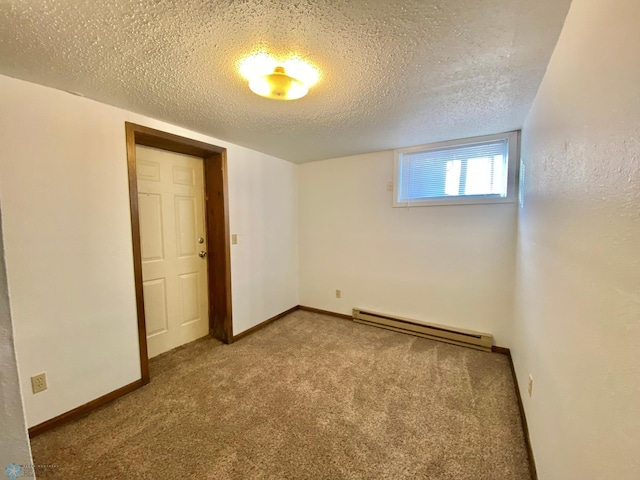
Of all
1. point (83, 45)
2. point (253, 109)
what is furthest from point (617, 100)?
point (83, 45)

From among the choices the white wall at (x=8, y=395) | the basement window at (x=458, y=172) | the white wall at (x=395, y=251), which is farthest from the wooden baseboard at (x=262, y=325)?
the white wall at (x=8, y=395)

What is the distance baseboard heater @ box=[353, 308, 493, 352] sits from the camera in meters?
2.62

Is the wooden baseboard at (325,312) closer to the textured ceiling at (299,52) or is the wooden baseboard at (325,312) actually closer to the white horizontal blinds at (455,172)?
the white horizontal blinds at (455,172)

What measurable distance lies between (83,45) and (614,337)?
7.45ft

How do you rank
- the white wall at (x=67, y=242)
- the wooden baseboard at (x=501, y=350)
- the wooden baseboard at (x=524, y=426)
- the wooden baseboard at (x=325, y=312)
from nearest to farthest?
the wooden baseboard at (x=524, y=426), the white wall at (x=67, y=242), the wooden baseboard at (x=501, y=350), the wooden baseboard at (x=325, y=312)

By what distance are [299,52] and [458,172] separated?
2.15 meters

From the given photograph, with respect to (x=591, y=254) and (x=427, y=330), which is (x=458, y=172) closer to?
(x=427, y=330)

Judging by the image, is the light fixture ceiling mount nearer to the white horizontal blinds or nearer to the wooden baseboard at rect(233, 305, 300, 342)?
the white horizontal blinds

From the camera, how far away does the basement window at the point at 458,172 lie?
2500mm

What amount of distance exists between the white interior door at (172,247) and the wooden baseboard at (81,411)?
52cm

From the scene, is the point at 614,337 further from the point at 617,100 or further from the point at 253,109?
the point at 253,109

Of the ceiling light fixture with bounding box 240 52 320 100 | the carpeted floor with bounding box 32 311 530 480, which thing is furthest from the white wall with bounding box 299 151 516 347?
the ceiling light fixture with bounding box 240 52 320 100

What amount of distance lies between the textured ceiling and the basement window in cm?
49

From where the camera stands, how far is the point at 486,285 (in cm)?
263
